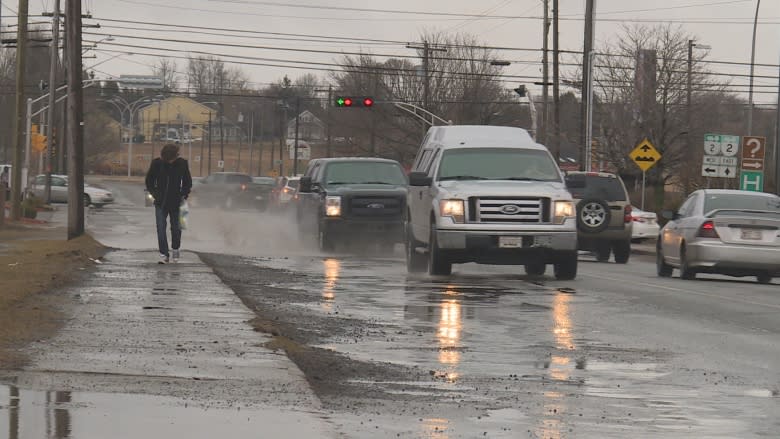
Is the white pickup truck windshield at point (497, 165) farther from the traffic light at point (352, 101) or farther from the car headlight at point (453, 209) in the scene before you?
the traffic light at point (352, 101)

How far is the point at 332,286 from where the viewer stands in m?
19.6

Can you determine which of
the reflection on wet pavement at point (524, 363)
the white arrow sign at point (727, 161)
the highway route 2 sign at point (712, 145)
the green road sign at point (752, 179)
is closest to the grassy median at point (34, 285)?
Result: the reflection on wet pavement at point (524, 363)

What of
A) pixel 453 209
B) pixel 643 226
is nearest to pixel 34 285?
pixel 453 209

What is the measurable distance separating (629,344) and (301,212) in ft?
65.7

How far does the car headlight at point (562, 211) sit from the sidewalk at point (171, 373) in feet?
22.5

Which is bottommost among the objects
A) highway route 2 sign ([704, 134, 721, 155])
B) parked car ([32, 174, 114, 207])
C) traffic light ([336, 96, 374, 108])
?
parked car ([32, 174, 114, 207])

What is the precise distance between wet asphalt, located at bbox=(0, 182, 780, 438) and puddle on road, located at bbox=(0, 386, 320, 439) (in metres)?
0.05

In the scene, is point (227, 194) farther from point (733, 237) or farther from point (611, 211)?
point (733, 237)

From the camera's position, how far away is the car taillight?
23094 millimetres

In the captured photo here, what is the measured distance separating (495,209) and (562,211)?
98 centimetres

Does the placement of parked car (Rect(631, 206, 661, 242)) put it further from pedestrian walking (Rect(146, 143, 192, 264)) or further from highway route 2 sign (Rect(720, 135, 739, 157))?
pedestrian walking (Rect(146, 143, 192, 264))

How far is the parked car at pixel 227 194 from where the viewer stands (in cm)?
6406

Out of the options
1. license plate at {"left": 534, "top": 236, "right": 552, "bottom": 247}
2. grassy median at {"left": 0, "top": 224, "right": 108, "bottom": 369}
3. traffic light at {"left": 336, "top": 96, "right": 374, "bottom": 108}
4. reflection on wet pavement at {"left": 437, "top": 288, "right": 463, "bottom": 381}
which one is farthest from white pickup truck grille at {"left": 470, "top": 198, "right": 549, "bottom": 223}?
traffic light at {"left": 336, "top": 96, "right": 374, "bottom": 108}

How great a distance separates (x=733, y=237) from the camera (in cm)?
2306
